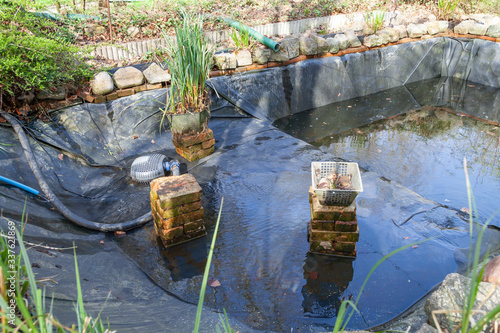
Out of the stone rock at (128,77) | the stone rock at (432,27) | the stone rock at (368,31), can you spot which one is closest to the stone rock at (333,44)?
the stone rock at (368,31)

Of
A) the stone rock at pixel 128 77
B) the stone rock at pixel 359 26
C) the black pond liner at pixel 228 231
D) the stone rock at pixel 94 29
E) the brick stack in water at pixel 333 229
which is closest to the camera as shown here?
the black pond liner at pixel 228 231

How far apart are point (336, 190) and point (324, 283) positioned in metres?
0.69

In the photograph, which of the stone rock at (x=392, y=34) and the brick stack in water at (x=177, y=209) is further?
the stone rock at (x=392, y=34)

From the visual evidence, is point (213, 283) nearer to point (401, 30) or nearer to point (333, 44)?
point (333, 44)

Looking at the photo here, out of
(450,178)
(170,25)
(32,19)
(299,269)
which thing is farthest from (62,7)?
(450,178)

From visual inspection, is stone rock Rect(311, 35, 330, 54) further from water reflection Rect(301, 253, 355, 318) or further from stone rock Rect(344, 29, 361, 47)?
water reflection Rect(301, 253, 355, 318)

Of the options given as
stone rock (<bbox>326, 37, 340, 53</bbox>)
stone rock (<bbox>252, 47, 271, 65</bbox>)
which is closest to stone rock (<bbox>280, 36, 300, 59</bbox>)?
stone rock (<bbox>252, 47, 271, 65</bbox>)

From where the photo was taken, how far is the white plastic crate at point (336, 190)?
2.48 m

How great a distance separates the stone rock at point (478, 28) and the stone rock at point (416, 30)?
954 mm

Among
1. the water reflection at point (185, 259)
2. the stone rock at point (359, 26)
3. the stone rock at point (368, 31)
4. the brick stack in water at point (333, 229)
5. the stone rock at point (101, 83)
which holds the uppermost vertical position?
the stone rock at point (359, 26)

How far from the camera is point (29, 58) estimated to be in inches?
147

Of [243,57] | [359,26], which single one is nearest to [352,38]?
[359,26]

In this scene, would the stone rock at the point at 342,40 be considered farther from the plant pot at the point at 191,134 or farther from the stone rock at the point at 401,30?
the plant pot at the point at 191,134

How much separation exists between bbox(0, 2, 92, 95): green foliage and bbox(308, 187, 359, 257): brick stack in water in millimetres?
3170
